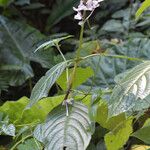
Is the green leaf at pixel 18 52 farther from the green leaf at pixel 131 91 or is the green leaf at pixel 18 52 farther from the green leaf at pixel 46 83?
the green leaf at pixel 131 91

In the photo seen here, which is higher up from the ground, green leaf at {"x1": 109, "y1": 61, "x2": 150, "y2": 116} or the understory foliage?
green leaf at {"x1": 109, "y1": 61, "x2": 150, "y2": 116}

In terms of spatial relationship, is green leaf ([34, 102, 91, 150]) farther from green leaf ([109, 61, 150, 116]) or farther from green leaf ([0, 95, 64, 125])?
green leaf ([0, 95, 64, 125])

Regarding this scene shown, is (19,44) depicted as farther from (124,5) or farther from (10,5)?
(124,5)

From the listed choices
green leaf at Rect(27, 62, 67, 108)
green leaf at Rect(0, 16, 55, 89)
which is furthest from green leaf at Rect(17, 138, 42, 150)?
green leaf at Rect(0, 16, 55, 89)

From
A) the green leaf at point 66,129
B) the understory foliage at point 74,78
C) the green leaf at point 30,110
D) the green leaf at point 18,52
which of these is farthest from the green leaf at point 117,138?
the green leaf at point 18,52

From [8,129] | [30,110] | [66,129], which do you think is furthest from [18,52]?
[66,129]

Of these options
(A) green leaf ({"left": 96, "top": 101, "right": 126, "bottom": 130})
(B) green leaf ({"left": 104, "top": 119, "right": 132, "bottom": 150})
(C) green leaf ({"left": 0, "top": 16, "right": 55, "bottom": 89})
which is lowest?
(C) green leaf ({"left": 0, "top": 16, "right": 55, "bottom": 89})

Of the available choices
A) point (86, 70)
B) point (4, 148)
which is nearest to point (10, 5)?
point (4, 148)

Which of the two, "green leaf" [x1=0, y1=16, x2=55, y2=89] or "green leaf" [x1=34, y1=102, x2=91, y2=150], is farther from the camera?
"green leaf" [x1=0, y1=16, x2=55, y2=89]

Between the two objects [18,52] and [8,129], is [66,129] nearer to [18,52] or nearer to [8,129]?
[8,129]
